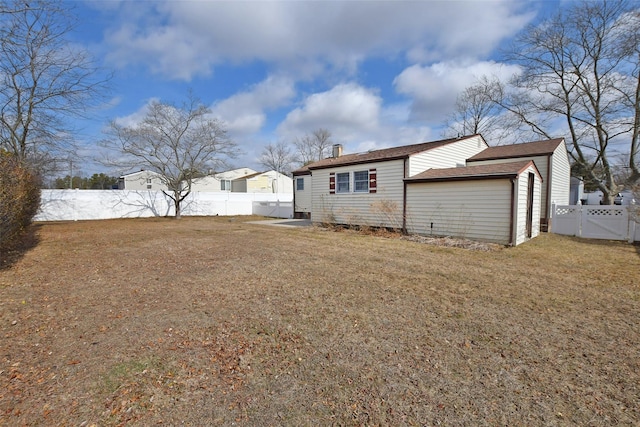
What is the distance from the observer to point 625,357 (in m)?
2.78

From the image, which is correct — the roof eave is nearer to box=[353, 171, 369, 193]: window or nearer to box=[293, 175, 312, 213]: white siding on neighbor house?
box=[353, 171, 369, 193]: window

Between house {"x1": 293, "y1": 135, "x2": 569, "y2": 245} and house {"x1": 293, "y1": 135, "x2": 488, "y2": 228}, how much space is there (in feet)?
0.13

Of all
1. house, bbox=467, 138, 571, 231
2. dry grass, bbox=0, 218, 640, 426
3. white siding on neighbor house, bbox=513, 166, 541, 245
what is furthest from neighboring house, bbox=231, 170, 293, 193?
dry grass, bbox=0, 218, 640, 426

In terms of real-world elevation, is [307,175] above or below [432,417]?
above

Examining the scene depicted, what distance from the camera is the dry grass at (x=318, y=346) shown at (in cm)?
211

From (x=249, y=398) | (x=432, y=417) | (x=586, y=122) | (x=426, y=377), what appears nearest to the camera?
(x=432, y=417)

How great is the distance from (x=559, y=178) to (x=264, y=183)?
30764 mm

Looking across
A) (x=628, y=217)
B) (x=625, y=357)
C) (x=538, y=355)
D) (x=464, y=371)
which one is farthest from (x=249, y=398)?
(x=628, y=217)

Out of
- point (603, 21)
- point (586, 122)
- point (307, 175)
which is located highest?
point (603, 21)

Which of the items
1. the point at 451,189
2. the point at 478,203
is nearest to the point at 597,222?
the point at 478,203

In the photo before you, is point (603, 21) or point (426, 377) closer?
point (426, 377)

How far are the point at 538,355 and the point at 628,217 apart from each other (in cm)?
1009

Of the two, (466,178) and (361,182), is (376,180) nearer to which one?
(361,182)

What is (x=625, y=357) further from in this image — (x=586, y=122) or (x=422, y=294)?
(x=586, y=122)
